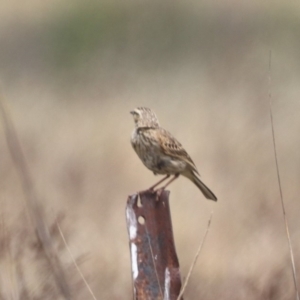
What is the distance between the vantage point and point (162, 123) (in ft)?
31.2

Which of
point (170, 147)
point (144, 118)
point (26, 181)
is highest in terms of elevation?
point (26, 181)

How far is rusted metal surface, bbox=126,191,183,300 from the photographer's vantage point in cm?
287

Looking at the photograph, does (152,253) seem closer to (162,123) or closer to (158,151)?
(158,151)

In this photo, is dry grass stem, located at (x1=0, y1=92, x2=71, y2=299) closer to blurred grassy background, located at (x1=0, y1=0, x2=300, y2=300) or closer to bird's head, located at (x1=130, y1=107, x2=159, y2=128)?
blurred grassy background, located at (x1=0, y1=0, x2=300, y2=300)

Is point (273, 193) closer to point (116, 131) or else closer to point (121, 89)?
point (116, 131)

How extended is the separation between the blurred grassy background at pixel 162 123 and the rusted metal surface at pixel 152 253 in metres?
0.41

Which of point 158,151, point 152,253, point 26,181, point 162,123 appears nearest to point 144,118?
point 158,151

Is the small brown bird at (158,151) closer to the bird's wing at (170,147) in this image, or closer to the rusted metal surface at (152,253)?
the bird's wing at (170,147)

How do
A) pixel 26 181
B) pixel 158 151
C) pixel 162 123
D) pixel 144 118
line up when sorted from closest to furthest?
1. pixel 26 181
2. pixel 158 151
3. pixel 144 118
4. pixel 162 123

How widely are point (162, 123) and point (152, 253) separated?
6.63 m

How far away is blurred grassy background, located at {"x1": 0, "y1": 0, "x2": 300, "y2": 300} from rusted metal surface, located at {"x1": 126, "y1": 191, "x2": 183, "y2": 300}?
16.2 inches

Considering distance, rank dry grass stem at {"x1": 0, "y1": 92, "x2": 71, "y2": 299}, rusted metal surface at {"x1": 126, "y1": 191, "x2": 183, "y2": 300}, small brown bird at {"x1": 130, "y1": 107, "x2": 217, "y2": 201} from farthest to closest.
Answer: small brown bird at {"x1": 130, "y1": 107, "x2": 217, "y2": 201} → rusted metal surface at {"x1": 126, "y1": 191, "x2": 183, "y2": 300} → dry grass stem at {"x1": 0, "y1": 92, "x2": 71, "y2": 299}

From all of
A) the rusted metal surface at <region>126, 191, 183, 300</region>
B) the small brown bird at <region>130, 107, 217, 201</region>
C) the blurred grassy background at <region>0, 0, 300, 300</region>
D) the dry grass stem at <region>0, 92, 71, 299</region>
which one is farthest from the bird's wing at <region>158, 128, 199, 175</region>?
the dry grass stem at <region>0, 92, 71, 299</region>

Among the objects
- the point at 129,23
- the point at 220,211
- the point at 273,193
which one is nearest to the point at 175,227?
the point at 220,211
